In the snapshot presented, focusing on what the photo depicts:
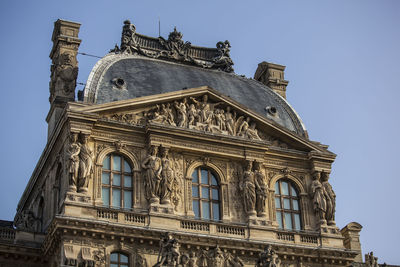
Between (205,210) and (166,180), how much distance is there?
2.52m

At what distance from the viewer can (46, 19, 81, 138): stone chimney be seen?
44.1 metres

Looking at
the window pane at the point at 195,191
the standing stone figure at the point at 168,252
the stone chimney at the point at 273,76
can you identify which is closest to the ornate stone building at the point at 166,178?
the standing stone figure at the point at 168,252

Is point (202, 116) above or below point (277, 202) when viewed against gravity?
above

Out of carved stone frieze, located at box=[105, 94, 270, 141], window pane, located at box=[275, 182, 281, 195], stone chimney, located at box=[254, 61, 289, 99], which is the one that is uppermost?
stone chimney, located at box=[254, 61, 289, 99]

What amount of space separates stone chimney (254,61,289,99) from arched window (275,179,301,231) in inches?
293

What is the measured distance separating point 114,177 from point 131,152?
142 centimetres

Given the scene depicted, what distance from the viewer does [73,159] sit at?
39406 mm

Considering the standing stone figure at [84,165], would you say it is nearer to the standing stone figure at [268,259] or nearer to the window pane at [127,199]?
the window pane at [127,199]

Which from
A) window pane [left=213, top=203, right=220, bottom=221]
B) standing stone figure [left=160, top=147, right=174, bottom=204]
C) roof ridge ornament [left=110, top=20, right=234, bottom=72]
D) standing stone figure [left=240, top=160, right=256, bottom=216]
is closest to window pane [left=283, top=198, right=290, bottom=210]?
standing stone figure [left=240, top=160, right=256, bottom=216]

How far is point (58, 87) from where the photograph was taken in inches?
1745

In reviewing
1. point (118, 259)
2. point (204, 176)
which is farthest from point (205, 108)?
point (118, 259)

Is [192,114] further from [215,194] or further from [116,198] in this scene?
[116,198]

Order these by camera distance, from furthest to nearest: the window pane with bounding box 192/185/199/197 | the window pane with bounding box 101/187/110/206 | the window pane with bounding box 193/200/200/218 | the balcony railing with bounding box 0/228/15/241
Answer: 1. the window pane with bounding box 192/185/199/197
2. the window pane with bounding box 193/200/200/218
3. the balcony railing with bounding box 0/228/15/241
4. the window pane with bounding box 101/187/110/206

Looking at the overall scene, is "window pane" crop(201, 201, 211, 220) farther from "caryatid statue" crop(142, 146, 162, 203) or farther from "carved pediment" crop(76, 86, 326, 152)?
"carved pediment" crop(76, 86, 326, 152)
